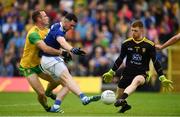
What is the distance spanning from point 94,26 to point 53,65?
45.1 ft

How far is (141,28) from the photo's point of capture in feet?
55.0

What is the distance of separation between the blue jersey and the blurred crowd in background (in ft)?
38.5

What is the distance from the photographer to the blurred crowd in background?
2905 centimetres

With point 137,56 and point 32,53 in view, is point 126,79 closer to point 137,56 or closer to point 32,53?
point 137,56

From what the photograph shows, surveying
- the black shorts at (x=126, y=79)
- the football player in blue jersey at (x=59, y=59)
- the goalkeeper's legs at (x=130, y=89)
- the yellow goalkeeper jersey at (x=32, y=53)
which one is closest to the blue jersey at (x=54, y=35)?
the football player in blue jersey at (x=59, y=59)

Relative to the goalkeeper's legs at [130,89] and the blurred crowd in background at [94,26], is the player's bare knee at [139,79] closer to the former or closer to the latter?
the goalkeeper's legs at [130,89]

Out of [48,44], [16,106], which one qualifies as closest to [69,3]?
[16,106]

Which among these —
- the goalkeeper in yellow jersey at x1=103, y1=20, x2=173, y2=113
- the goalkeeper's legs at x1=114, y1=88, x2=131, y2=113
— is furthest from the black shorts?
the goalkeeper's legs at x1=114, y1=88, x2=131, y2=113

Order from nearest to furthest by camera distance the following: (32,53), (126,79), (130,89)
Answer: (130,89) < (126,79) < (32,53)

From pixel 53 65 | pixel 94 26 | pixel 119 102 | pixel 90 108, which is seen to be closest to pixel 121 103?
pixel 119 102

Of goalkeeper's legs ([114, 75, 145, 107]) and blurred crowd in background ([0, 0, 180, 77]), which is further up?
blurred crowd in background ([0, 0, 180, 77])

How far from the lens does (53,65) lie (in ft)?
54.6

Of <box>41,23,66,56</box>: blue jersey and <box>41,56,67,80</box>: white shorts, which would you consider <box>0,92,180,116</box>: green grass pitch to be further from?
<box>41,23,66,56</box>: blue jersey

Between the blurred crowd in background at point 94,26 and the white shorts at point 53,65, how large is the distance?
38.8 ft
